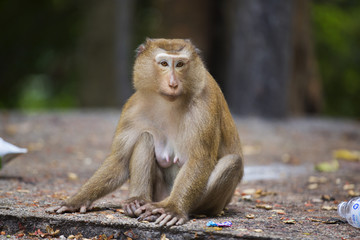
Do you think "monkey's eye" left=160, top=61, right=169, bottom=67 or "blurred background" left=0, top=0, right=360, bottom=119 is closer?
"monkey's eye" left=160, top=61, right=169, bottom=67

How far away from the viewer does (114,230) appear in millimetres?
4352

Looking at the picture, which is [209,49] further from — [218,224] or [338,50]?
[218,224]

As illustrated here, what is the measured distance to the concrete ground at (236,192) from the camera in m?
4.36

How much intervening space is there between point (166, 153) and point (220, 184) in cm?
55

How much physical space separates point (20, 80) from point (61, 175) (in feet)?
41.9

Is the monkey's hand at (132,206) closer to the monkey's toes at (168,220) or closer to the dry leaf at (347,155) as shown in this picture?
the monkey's toes at (168,220)

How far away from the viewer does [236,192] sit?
20.7ft

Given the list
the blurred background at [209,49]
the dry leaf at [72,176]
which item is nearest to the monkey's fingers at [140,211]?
the dry leaf at [72,176]

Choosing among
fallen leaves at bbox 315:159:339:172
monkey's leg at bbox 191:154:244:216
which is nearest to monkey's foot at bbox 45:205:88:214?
monkey's leg at bbox 191:154:244:216

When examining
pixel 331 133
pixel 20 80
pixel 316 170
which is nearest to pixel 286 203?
pixel 316 170

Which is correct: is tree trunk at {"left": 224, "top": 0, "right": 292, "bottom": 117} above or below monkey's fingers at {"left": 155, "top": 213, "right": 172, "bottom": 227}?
above

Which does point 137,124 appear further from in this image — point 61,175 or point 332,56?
point 332,56

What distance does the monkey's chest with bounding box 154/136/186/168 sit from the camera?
4.82 meters

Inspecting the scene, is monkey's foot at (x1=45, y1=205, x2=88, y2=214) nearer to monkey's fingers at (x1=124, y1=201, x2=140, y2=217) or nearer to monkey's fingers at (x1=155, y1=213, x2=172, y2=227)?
→ monkey's fingers at (x1=124, y1=201, x2=140, y2=217)
